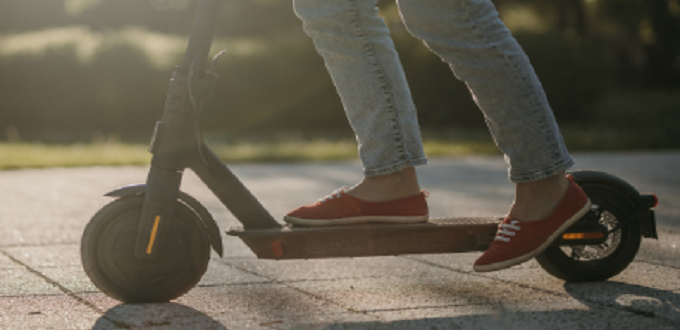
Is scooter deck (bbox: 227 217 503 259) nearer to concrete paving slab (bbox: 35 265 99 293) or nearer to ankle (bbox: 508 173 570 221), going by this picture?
ankle (bbox: 508 173 570 221)

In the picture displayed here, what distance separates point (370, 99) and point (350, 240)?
431 millimetres

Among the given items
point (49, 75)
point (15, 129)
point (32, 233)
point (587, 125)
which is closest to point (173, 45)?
point (49, 75)

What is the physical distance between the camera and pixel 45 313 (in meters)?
2.18

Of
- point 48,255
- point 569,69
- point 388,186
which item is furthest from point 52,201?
point 569,69

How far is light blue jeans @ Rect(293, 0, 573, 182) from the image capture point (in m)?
2.31

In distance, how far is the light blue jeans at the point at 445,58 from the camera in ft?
7.57

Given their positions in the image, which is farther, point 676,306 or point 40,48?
point 40,48

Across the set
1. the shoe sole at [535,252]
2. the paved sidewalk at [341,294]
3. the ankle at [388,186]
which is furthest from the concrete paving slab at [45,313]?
the shoe sole at [535,252]

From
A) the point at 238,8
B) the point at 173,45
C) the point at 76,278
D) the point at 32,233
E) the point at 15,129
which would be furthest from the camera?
the point at 238,8

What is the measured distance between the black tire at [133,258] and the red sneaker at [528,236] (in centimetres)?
85

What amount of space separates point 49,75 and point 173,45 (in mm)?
2106

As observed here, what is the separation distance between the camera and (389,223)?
2396 mm

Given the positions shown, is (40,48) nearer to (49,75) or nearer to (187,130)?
(49,75)

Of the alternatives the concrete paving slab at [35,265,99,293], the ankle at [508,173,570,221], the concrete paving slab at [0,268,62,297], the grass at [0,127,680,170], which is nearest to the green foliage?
the grass at [0,127,680,170]
